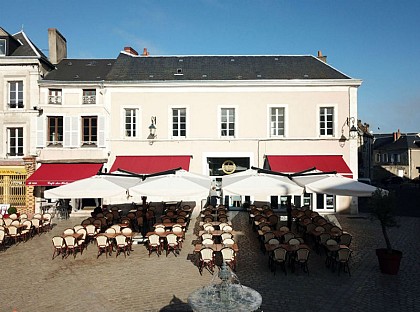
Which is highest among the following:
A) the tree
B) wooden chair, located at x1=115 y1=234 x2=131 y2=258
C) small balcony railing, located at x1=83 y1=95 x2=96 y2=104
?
small balcony railing, located at x1=83 y1=95 x2=96 y2=104

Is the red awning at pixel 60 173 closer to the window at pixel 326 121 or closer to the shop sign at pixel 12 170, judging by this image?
the shop sign at pixel 12 170

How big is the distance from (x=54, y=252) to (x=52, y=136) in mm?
10986

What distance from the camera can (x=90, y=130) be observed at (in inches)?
843

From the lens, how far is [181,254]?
12.6 m

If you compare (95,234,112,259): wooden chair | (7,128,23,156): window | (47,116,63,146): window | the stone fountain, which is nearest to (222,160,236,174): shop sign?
(47,116,63,146): window

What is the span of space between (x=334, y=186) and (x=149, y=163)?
11634mm

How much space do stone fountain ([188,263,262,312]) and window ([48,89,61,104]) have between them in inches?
716

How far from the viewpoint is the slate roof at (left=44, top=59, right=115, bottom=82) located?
22.6 metres


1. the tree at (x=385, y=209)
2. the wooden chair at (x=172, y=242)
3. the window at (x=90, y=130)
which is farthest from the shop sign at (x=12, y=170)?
the tree at (x=385, y=209)

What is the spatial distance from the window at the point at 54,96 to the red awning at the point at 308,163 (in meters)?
13.0

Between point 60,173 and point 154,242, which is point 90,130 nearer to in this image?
point 60,173

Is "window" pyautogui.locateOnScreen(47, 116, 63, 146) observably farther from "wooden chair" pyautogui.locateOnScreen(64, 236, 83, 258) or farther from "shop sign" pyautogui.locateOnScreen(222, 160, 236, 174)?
"wooden chair" pyautogui.locateOnScreen(64, 236, 83, 258)

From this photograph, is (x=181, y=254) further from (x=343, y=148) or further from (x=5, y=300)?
(x=343, y=148)

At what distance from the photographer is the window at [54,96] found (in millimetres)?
21547
